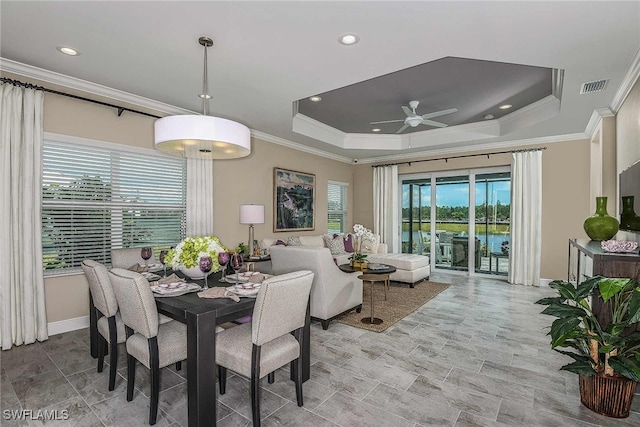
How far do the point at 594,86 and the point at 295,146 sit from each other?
4535 mm

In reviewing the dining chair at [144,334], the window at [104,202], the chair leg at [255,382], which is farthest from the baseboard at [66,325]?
the chair leg at [255,382]

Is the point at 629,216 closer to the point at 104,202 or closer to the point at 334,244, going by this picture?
the point at 334,244

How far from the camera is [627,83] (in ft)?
10.7

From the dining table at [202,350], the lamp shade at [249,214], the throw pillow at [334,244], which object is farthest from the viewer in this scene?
the throw pillow at [334,244]

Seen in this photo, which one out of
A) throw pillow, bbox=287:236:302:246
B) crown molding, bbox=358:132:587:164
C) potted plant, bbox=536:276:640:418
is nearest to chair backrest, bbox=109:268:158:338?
potted plant, bbox=536:276:640:418

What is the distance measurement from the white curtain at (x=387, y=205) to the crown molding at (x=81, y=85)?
15.5ft

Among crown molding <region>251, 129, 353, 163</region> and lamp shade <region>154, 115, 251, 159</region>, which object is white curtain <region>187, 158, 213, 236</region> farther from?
lamp shade <region>154, 115, 251, 159</region>

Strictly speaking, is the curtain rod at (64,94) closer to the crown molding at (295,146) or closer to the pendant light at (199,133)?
the pendant light at (199,133)

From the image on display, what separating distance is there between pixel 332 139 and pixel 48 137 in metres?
4.45

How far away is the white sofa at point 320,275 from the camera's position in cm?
346

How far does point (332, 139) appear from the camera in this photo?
253 inches

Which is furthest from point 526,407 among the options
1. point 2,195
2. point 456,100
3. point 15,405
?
point 2,195

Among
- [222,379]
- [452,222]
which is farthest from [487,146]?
[222,379]

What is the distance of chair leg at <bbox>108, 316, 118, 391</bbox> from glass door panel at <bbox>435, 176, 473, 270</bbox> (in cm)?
640
